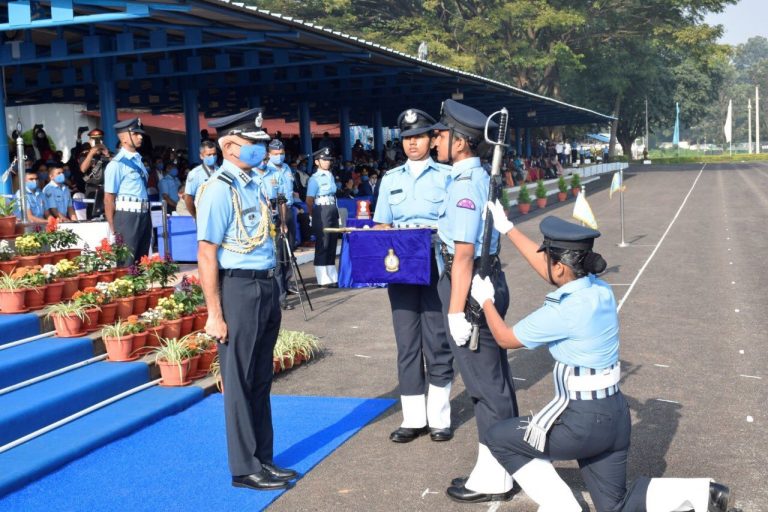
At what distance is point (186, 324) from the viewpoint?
911 cm

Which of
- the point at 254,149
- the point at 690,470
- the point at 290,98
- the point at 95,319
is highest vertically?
the point at 290,98

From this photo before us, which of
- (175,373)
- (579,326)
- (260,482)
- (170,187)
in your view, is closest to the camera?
(579,326)

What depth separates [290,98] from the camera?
30000 mm

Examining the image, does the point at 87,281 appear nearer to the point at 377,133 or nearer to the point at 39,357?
the point at 39,357

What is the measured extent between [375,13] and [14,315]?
4886 cm

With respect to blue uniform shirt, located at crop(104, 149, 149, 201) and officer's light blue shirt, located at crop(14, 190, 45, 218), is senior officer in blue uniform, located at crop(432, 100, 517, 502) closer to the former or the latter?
blue uniform shirt, located at crop(104, 149, 149, 201)

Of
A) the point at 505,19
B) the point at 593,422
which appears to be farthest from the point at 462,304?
the point at 505,19

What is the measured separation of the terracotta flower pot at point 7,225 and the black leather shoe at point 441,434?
638 cm

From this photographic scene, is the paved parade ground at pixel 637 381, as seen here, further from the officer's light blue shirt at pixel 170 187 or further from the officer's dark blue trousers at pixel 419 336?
the officer's light blue shirt at pixel 170 187

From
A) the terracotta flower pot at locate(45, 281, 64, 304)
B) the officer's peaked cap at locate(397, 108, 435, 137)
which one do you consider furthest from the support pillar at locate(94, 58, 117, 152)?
the officer's peaked cap at locate(397, 108, 435, 137)

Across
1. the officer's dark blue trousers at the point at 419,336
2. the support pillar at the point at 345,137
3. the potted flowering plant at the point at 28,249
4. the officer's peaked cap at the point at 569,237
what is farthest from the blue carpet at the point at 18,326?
the support pillar at the point at 345,137

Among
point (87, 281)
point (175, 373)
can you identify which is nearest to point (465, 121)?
point (175, 373)

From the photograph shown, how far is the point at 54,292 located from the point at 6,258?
102 cm

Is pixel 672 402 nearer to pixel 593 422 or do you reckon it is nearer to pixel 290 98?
pixel 593 422
